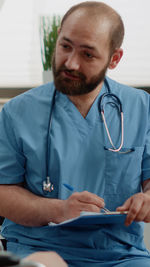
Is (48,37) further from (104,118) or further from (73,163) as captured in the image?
(73,163)

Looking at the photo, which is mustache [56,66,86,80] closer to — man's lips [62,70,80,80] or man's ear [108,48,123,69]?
man's lips [62,70,80,80]

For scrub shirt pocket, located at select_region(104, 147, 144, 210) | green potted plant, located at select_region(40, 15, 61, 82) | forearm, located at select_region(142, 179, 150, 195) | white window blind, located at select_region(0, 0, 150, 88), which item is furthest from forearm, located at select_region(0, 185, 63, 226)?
white window blind, located at select_region(0, 0, 150, 88)

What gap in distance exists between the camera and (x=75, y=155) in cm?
133

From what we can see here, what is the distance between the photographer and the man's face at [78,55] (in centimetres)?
131

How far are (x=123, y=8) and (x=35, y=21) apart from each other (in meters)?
0.49

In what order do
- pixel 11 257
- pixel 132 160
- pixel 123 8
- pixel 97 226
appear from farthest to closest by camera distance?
1. pixel 123 8
2. pixel 132 160
3. pixel 97 226
4. pixel 11 257

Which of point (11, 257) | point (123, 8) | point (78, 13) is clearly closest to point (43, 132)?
point (78, 13)

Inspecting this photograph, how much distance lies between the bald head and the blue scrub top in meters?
0.23

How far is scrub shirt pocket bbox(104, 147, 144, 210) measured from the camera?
1343 millimetres

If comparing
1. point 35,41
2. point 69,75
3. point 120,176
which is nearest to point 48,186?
point 120,176

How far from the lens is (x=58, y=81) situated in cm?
134

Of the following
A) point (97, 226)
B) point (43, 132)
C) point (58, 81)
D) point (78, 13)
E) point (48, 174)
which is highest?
point (78, 13)

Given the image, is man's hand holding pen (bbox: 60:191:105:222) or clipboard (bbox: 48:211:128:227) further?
man's hand holding pen (bbox: 60:191:105:222)

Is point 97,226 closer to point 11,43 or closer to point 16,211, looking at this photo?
point 16,211
